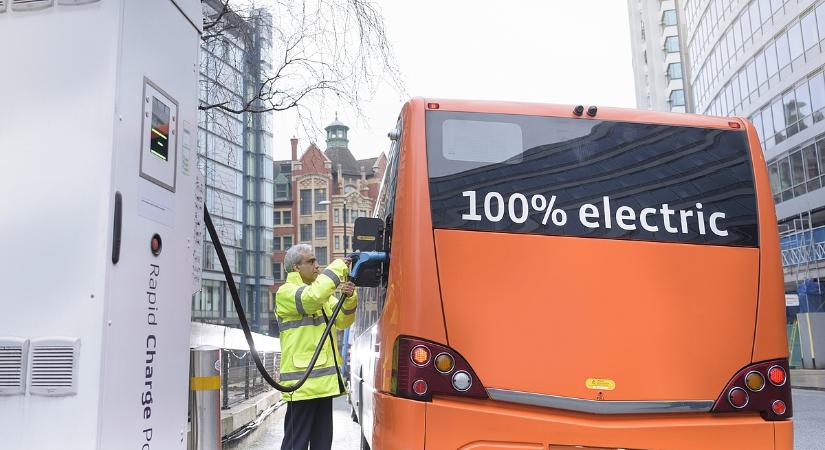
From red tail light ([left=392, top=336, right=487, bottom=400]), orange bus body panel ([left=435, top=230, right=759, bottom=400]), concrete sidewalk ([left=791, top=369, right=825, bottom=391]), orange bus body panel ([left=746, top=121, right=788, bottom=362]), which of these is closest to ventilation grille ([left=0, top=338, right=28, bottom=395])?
red tail light ([left=392, top=336, right=487, bottom=400])

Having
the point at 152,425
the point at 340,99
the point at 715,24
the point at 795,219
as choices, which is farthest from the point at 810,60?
the point at 152,425

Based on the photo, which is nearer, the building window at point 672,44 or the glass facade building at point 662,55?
the glass facade building at point 662,55

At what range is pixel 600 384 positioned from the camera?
159 inches

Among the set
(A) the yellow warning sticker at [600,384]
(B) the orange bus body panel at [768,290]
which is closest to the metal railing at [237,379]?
(A) the yellow warning sticker at [600,384]

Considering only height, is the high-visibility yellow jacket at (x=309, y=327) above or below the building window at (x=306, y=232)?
below

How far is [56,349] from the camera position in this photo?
2318mm

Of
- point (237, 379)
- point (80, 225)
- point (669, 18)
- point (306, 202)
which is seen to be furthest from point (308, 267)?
point (306, 202)

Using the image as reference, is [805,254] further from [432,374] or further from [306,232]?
[306,232]

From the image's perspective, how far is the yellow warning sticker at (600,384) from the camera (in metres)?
4.02

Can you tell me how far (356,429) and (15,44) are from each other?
32.0ft

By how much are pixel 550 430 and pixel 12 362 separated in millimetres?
2677

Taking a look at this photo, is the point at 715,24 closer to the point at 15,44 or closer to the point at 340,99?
the point at 340,99

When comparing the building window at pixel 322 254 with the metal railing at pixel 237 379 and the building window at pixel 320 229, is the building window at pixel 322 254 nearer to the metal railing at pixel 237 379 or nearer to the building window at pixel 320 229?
the building window at pixel 320 229

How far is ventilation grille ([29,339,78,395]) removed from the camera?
2.31 meters
